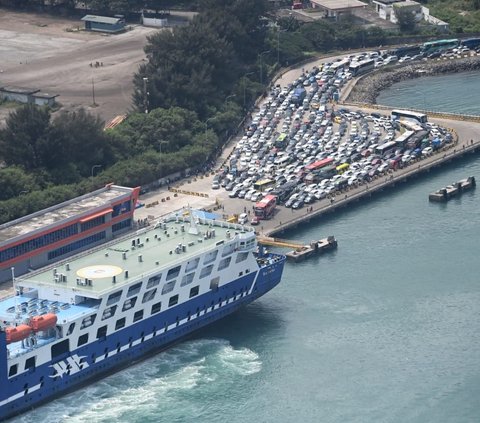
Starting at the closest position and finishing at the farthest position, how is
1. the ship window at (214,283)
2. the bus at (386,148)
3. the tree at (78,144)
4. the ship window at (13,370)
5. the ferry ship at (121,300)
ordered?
the ship window at (13,370)
the ferry ship at (121,300)
the ship window at (214,283)
the tree at (78,144)
the bus at (386,148)

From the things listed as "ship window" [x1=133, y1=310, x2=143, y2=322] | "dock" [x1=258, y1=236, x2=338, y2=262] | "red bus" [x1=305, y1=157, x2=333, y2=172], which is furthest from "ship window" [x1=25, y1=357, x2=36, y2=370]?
"red bus" [x1=305, y1=157, x2=333, y2=172]

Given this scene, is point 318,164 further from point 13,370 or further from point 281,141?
point 13,370

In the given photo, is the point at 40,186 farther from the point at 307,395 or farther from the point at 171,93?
the point at 307,395

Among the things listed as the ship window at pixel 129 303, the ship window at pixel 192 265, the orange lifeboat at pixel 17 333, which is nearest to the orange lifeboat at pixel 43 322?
the orange lifeboat at pixel 17 333

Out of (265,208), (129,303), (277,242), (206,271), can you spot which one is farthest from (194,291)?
(265,208)

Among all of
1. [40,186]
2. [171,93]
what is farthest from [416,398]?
[171,93]

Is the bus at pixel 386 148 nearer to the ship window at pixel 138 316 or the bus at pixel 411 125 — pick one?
the bus at pixel 411 125

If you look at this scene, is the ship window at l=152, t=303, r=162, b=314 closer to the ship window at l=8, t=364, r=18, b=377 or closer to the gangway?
the ship window at l=8, t=364, r=18, b=377
